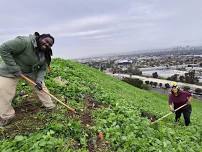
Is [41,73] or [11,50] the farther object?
[41,73]

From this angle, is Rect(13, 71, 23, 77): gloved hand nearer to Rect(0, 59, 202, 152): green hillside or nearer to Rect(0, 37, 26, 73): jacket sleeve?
Rect(0, 37, 26, 73): jacket sleeve

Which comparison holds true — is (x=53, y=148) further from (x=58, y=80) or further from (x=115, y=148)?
(x=58, y=80)

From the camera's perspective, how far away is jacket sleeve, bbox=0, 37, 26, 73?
8.15 m

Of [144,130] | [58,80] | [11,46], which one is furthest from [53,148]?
[58,80]

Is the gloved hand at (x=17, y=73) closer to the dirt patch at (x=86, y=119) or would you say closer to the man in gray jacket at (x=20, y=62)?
the man in gray jacket at (x=20, y=62)

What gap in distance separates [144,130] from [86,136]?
185 cm

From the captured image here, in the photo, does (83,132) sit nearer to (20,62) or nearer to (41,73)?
(41,73)

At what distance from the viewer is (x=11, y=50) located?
26.9 ft

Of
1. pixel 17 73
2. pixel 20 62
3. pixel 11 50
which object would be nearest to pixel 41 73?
pixel 20 62

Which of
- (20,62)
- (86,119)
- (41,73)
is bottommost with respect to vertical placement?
(86,119)

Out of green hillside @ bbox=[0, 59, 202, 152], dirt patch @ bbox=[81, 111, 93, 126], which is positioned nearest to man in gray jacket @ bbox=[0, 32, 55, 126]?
green hillside @ bbox=[0, 59, 202, 152]

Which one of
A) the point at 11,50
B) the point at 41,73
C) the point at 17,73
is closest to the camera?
the point at 11,50

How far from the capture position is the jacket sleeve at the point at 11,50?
8.15m

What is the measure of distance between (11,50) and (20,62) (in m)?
0.58
